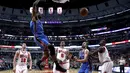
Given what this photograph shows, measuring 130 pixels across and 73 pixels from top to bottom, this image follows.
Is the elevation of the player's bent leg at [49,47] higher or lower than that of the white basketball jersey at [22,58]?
higher

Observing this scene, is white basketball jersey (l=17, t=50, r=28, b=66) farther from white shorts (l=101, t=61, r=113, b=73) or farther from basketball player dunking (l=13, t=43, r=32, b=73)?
white shorts (l=101, t=61, r=113, b=73)

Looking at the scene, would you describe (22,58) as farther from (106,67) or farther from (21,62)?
(106,67)

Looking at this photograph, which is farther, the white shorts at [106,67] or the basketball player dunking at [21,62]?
the basketball player dunking at [21,62]

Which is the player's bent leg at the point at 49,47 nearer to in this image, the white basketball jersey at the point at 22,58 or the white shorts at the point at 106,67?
the white shorts at the point at 106,67

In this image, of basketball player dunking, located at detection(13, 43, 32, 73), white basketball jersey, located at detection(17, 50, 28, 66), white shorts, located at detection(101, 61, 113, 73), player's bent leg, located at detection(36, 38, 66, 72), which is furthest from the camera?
white basketball jersey, located at detection(17, 50, 28, 66)

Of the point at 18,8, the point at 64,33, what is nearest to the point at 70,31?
the point at 64,33

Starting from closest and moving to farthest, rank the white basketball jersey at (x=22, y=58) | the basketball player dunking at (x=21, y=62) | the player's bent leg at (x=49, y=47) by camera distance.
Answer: the player's bent leg at (x=49, y=47) < the basketball player dunking at (x=21, y=62) < the white basketball jersey at (x=22, y=58)

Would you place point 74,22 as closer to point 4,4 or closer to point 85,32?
point 85,32

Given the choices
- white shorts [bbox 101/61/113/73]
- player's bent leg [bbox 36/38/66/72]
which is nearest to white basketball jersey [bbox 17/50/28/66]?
player's bent leg [bbox 36/38/66/72]

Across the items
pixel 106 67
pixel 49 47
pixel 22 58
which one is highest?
pixel 49 47

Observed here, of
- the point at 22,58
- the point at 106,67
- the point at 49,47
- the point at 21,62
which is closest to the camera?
the point at 49,47

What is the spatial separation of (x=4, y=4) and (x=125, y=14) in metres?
26.7

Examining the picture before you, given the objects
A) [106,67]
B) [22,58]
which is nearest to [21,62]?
[22,58]

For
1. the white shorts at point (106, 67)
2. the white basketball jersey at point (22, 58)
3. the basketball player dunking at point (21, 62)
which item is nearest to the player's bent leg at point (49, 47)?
the white shorts at point (106, 67)
